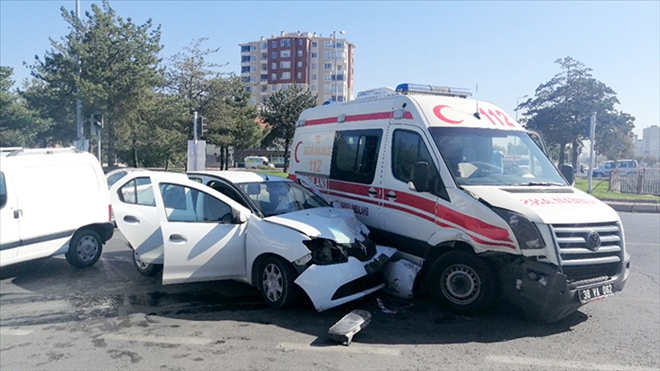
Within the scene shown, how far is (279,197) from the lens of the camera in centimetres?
705

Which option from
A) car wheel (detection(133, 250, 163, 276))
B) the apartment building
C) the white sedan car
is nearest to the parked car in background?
the white sedan car

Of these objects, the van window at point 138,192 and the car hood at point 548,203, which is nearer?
the car hood at point 548,203

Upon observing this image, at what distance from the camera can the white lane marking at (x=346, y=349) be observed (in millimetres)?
4820

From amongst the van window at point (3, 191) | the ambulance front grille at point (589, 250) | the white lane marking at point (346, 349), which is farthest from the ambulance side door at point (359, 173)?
the van window at point (3, 191)

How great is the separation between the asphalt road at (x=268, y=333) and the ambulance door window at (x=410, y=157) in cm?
155

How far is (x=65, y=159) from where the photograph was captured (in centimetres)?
796

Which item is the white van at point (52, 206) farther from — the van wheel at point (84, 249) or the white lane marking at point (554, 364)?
the white lane marking at point (554, 364)

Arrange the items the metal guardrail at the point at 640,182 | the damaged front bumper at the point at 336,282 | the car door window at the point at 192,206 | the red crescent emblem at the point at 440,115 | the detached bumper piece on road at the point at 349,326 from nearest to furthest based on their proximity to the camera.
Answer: the detached bumper piece on road at the point at 349,326
the damaged front bumper at the point at 336,282
the car door window at the point at 192,206
the red crescent emblem at the point at 440,115
the metal guardrail at the point at 640,182

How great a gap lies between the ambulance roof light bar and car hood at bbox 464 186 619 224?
2.40m

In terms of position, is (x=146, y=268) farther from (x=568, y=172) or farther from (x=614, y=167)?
(x=614, y=167)

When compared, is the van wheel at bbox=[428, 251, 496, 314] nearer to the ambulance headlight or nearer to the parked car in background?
the ambulance headlight

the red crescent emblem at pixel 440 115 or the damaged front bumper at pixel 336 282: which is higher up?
the red crescent emblem at pixel 440 115

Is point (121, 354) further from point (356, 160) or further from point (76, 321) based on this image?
point (356, 160)

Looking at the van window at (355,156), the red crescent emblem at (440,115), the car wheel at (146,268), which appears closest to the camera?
the red crescent emblem at (440,115)
